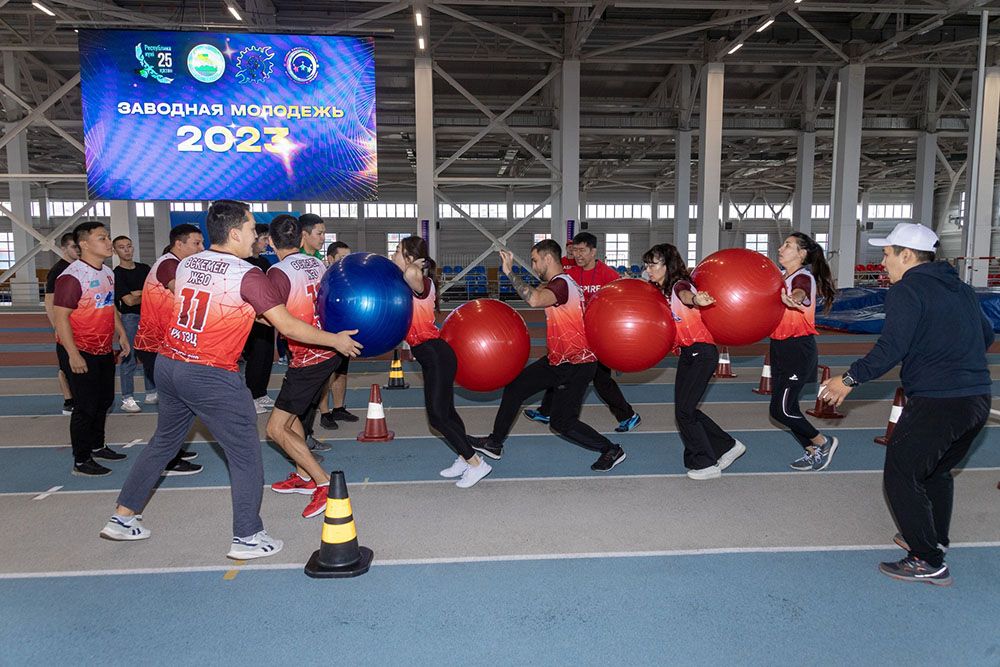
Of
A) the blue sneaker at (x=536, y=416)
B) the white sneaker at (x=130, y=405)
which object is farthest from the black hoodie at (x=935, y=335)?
the white sneaker at (x=130, y=405)

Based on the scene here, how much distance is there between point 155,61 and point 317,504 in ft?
31.0

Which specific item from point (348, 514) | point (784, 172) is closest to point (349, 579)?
point (348, 514)

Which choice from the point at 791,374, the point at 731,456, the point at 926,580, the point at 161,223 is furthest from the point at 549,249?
the point at 161,223

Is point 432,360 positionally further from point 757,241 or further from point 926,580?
point 757,241

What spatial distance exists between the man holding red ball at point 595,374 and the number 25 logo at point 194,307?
3676 mm

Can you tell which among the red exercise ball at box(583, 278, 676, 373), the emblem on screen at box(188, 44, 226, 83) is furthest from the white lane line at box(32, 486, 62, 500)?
the emblem on screen at box(188, 44, 226, 83)

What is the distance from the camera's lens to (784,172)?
3591 cm

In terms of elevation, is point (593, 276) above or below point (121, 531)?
above

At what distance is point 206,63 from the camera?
35.0 ft

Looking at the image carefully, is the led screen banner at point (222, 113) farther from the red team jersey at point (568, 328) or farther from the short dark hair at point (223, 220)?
the short dark hair at point (223, 220)

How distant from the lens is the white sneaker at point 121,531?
4062mm

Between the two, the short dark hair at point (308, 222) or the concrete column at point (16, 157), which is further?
the concrete column at point (16, 157)

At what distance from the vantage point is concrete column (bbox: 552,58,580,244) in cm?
1571

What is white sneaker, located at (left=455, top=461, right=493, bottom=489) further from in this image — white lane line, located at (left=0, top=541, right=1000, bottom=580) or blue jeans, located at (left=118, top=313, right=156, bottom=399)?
blue jeans, located at (left=118, top=313, right=156, bottom=399)
